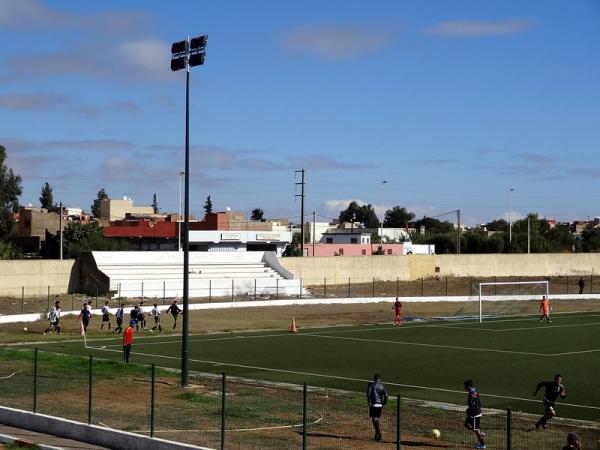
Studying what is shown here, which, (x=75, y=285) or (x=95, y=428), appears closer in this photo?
(x=95, y=428)

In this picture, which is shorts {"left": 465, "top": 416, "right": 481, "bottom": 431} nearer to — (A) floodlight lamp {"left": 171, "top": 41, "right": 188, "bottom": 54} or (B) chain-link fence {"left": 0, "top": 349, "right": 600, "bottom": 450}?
(B) chain-link fence {"left": 0, "top": 349, "right": 600, "bottom": 450}

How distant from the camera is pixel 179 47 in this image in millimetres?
28078

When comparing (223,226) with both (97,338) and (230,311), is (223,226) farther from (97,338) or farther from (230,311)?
(97,338)

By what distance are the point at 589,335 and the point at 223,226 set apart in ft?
244

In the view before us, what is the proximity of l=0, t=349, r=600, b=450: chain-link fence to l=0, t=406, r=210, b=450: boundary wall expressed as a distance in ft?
1.20

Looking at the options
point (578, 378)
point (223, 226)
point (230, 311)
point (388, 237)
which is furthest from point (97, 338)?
point (388, 237)

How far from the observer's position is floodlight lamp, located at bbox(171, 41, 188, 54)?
27.9 m

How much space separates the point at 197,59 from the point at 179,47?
89 cm

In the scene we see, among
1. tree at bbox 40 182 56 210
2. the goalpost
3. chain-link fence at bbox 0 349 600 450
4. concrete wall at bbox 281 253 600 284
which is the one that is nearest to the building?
tree at bbox 40 182 56 210

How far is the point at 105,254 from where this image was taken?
7594cm

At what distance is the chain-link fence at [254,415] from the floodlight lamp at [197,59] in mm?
9462

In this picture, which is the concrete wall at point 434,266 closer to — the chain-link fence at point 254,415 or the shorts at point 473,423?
the chain-link fence at point 254,415

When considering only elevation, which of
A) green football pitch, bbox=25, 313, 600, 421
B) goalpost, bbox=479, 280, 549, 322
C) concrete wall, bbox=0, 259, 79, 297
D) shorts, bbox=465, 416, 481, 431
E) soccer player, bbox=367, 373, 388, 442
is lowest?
green football pitch, bbox=25, 313, 600, 421

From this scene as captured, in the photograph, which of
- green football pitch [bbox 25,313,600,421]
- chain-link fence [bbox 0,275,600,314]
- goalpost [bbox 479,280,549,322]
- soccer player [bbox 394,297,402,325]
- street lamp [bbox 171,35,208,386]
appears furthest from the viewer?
goalpost [bbox 479,280,549,322]
